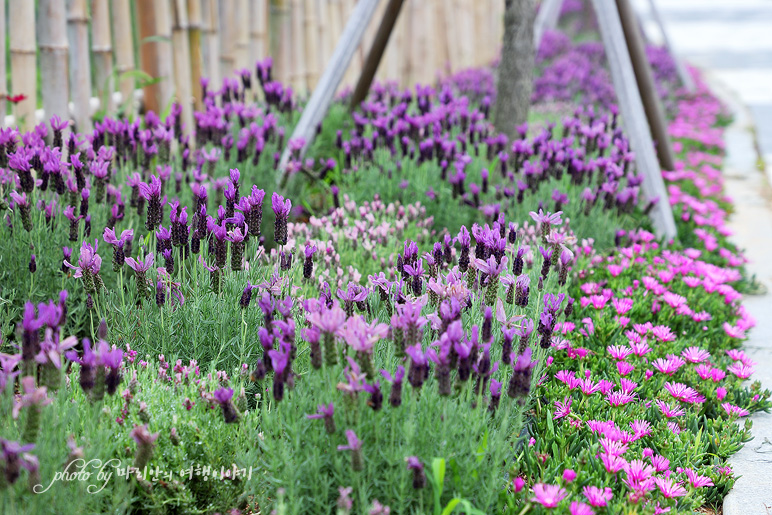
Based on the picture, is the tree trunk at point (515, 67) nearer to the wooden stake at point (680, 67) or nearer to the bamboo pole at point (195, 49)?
the bamboo pole at point (195, 49)

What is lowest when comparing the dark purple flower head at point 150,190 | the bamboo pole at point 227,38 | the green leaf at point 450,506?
the green leaf at point 450,506

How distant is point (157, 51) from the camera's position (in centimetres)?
459

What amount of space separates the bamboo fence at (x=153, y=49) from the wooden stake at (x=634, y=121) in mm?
2500

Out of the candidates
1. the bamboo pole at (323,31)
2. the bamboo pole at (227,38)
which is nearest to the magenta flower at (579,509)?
the bamboo pole at (227,38)

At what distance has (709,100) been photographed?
28.7ft

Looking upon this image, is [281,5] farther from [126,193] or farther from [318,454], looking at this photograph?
[318,454]

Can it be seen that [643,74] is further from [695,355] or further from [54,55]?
[54,55]

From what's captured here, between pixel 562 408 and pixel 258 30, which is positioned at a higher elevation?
pixel 258 30

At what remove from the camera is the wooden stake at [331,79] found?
14.0ft

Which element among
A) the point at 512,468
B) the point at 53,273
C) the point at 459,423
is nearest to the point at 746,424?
the point at 512,468

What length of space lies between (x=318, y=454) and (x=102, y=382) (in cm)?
55

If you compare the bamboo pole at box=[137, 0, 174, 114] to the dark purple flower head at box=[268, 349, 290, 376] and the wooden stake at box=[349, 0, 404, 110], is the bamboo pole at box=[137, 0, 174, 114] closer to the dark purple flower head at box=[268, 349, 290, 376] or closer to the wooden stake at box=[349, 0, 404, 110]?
the wooden stake at box=[349, 0, 404, 110]

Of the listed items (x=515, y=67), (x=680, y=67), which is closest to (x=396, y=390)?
(x=515, y=67)

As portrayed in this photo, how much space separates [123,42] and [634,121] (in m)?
3.22
